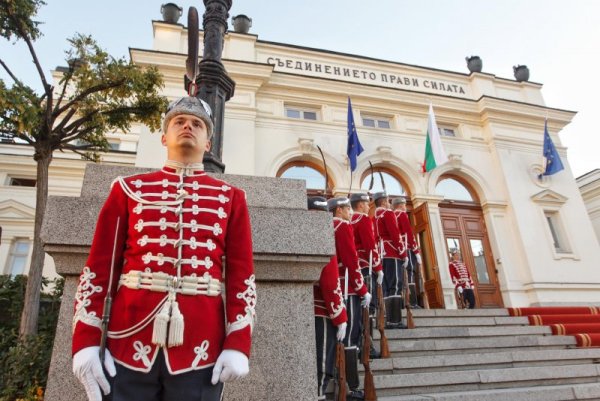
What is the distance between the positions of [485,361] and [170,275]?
5.34 meters

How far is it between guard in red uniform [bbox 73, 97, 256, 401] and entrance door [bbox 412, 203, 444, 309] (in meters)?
10.2

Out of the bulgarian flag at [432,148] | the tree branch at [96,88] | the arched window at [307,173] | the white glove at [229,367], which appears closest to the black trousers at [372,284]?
the white glove at [229,367]

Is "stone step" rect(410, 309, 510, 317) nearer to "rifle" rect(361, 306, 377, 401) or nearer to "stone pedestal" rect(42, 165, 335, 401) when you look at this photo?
"rifle" rect(361, 306, 377, 401)

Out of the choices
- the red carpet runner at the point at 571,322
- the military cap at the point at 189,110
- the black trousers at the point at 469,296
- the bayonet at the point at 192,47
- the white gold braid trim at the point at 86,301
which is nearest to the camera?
the white gold braid trim at the point at 86,301

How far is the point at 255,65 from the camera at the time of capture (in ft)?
38.9

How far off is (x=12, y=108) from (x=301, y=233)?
511 centimetres

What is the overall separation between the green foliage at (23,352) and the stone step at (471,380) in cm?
342

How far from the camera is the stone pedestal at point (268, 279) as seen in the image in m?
2.35

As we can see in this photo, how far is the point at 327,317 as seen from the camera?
3.54 meters

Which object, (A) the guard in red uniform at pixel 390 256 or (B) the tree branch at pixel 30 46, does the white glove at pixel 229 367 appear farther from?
(B) the tree branch at pixel 30 46

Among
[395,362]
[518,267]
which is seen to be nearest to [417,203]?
[518,267]

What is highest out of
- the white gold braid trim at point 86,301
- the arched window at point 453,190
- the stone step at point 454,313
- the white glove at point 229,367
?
the arched window at point 453,190

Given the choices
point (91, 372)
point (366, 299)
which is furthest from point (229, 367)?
point (366, 299)

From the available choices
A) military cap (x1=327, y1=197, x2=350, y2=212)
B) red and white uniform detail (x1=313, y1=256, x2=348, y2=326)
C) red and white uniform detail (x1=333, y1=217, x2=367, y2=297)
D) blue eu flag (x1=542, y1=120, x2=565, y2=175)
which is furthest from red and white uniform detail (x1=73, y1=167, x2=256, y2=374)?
blue eu flag (x1=542, y1=120, x2=565, y2=175)
